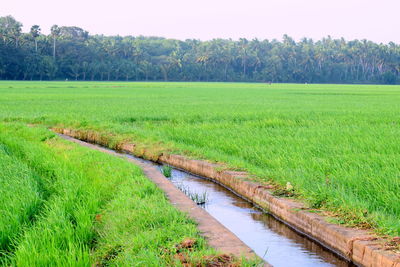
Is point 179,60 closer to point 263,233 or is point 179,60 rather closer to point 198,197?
point 198,197

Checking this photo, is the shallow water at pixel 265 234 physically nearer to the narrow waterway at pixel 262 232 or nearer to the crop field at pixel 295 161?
the narrow waterway at pixel 262 232

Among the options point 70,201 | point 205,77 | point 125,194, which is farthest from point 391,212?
point 205,77

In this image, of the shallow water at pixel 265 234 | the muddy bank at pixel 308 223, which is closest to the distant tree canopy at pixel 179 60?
the muddy bank at pixel 308 223

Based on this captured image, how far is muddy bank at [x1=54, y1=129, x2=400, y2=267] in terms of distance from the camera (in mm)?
4918

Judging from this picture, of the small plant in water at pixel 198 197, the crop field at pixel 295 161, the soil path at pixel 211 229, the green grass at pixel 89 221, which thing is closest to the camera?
the green grass at pixel 89 221

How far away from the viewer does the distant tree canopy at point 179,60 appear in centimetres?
9558

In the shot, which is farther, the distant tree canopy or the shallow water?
the distant tree canopy

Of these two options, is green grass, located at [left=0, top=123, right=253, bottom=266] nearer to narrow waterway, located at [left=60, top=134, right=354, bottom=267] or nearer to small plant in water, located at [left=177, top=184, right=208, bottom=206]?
small plant in water, located at [left=177, top=184, right=208, bottom=206]

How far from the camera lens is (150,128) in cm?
1638

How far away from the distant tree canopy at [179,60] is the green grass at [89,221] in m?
86.0

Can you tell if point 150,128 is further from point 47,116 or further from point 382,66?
point 382,66

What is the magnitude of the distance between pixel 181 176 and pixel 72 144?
307cm

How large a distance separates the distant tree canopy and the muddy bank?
8509cm

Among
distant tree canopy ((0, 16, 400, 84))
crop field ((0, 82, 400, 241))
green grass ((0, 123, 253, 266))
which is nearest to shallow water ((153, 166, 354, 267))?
crop field ((0, 82, 400, 241))
